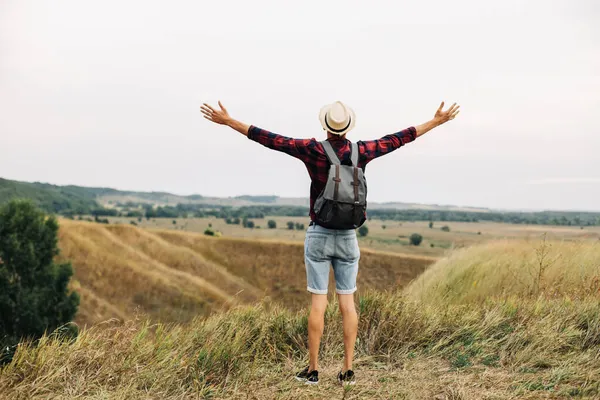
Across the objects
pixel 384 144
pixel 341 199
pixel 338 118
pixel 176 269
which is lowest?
pixel 176 269

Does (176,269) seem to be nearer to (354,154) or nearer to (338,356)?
(338,356)

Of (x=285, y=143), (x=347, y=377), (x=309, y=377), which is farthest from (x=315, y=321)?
(x=285, y=143)

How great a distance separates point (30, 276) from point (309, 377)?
43326 millimetres

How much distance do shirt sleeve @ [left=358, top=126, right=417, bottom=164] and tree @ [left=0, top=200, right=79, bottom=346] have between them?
1567 inches

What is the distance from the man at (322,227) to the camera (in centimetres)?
429

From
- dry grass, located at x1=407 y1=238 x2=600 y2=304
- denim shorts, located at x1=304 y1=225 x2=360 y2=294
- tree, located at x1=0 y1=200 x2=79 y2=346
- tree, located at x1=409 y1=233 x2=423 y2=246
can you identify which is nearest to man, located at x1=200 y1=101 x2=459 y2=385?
denim shorts, located at x1=304 y1=225 x2=360 y2=294

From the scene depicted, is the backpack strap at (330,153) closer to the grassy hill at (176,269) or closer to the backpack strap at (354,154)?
the backpack strap at (354,154)

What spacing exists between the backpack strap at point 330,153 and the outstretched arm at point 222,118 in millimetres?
756

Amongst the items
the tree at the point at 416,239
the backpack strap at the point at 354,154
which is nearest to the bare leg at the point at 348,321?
the backpack strap at the point at 354,154

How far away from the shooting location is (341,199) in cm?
413

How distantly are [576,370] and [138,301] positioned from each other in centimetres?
5102

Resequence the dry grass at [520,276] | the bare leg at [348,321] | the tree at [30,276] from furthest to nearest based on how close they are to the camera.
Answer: the tree at [30,276] < the dry grass at [520,276] < the bare leg at [348,321]

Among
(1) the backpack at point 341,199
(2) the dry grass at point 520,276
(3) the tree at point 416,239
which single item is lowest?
(3) the tree at point 416,239

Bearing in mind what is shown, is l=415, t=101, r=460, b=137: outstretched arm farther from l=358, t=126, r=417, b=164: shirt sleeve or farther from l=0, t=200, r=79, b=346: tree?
l=0, t=200, r=79, b=346: tree
